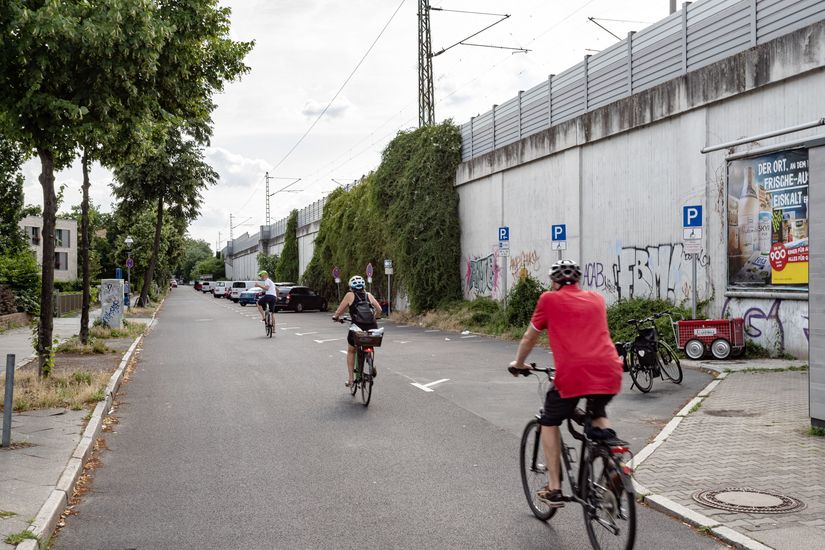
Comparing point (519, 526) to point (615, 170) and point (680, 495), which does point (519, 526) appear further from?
point (615, 170)

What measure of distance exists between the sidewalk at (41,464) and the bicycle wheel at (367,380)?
321 cm

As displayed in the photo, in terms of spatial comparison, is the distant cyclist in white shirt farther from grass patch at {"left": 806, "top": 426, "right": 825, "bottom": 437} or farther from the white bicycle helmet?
the white bicycle helmet

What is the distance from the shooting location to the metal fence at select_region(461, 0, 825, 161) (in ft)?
52.0

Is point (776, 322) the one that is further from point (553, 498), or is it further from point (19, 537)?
point (19, 537)

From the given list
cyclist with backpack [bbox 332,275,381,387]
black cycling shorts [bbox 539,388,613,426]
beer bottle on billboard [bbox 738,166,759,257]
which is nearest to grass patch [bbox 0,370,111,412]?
cyclist with backpack [bbox 332,275,381,387]

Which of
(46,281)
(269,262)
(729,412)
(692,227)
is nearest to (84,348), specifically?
(46,281)

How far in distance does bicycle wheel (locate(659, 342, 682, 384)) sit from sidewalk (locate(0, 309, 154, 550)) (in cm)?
778

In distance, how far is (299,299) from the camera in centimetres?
4472

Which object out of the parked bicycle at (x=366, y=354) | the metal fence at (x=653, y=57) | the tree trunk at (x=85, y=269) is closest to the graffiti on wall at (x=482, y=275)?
the metal fence at (x=653, y=57)

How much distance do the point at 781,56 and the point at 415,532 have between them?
1277cm

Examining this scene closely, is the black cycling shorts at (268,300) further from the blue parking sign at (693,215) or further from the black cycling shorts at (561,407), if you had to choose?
the black cycling shorts at (561,407)

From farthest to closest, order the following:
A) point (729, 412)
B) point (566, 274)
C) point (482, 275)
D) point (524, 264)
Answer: point (482, 275)
point (524, 264)
point (729, 412)
point (566, 274)

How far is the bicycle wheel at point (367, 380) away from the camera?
1077cm

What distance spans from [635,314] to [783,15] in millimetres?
6727
